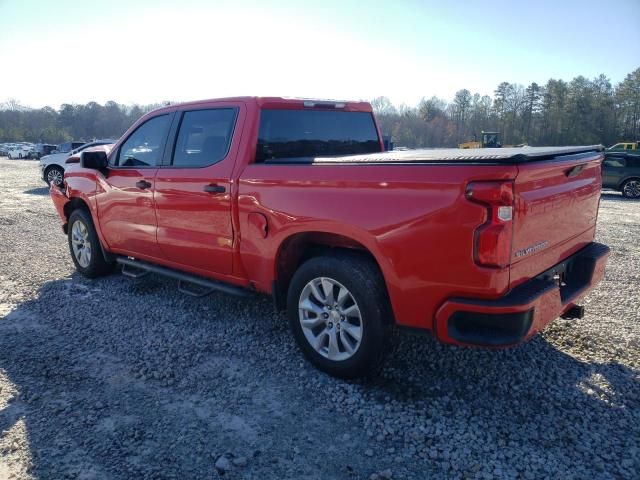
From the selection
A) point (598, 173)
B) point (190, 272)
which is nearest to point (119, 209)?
point (190, 272)

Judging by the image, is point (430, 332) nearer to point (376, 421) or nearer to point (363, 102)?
point (376, 421)

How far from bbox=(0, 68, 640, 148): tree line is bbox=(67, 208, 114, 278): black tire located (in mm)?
39945

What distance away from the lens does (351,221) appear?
304cm

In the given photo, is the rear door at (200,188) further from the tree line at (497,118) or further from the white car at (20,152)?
the white car at (20,152)

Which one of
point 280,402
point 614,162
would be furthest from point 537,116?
point 280,402

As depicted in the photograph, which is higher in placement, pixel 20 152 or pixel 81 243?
pixel 20 152

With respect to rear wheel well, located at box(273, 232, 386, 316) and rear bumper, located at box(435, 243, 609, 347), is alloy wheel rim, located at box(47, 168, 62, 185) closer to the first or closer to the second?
rear wheel well, located at box(273, 232, 386, 316)

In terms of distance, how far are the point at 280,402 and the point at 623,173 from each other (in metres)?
17.3

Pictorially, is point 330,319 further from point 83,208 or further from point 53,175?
point 53,175

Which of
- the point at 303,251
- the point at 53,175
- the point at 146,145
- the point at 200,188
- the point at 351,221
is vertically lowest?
the point at 53,175

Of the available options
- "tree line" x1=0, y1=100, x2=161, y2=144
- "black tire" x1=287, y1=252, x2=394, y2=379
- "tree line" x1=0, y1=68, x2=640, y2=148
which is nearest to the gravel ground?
"black tire" x1=287, y1=252, x2=394, y2=379

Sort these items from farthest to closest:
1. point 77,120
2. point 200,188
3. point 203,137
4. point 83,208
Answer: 1. point 77,120
2. point 83,208
3. point 203,137
4. point 200,188

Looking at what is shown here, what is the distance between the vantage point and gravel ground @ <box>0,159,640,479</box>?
255cm

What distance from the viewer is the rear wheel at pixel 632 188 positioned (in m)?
16.3
